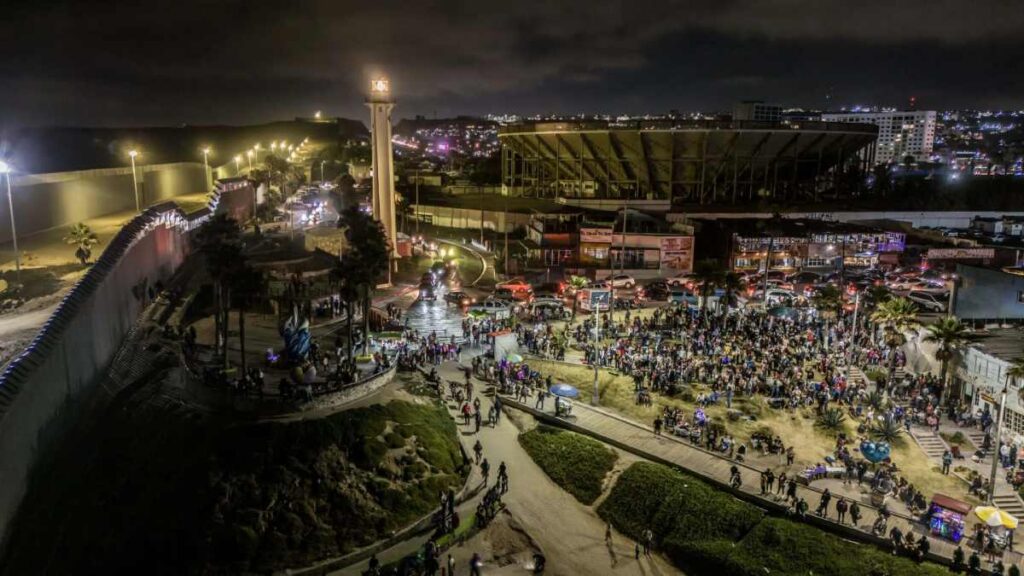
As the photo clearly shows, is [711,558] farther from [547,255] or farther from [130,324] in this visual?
[547,255]

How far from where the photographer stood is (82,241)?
109 feet

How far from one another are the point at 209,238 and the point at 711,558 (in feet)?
78.5

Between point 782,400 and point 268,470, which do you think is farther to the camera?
point 782,400

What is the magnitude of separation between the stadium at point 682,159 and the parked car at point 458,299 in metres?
37.0

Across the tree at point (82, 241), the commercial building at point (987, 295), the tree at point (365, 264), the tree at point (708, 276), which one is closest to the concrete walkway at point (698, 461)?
the tree at point (365, 264)

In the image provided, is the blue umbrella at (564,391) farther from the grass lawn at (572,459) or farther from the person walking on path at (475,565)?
the person walking on path at (475,565)

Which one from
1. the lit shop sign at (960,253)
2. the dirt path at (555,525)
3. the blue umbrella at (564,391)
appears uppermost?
the lit shop sign at (960,253)

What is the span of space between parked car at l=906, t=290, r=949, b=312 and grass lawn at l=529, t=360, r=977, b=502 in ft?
57.0

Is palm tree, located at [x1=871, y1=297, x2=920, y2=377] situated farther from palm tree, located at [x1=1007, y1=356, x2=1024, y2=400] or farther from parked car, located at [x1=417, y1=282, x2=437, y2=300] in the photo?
parked car, located at [x1=417, y1=282, x2=437, y2=300]

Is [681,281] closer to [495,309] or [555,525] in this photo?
[495,309]

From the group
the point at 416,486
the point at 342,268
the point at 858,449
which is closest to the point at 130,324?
the point at 342,268

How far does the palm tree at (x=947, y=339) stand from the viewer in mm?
31281

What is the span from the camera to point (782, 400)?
32188 millimetres

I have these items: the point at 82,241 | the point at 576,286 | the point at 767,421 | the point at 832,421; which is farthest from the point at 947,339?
the point at 82,241
